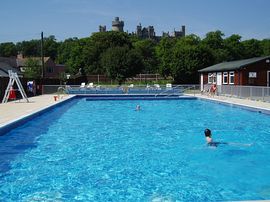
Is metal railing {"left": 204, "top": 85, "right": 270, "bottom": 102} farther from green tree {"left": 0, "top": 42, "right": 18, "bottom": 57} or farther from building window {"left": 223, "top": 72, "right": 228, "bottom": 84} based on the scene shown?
green tree {"left": 0, "top": 42, "right": 18, "bottom": 57}

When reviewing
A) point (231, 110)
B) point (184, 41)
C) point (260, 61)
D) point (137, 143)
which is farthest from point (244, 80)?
point (184, 41)

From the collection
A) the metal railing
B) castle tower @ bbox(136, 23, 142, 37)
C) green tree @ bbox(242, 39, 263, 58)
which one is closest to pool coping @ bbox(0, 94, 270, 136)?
the metal railing

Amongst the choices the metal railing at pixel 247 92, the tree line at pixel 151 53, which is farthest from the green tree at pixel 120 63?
the metal railing at pixel 247 92

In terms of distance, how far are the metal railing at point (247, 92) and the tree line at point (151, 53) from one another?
45.1 feet

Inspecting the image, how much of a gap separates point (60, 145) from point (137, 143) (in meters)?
2.32

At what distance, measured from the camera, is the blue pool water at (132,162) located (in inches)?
242

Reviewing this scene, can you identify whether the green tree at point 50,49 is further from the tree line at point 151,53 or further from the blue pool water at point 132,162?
the blue pool water at point 132,162

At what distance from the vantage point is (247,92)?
2339 centimetres

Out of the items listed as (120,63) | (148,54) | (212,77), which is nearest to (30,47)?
(148,54)

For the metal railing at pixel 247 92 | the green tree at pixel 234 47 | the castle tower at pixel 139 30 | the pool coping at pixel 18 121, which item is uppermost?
the castle tower at pixel 139 30

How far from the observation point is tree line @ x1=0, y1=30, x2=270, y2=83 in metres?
42.1

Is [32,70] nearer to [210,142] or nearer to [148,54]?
[148,54]

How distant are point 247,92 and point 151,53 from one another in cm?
6357

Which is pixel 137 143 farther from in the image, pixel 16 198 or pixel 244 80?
pixel 244 80
